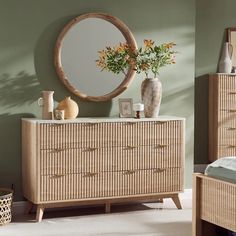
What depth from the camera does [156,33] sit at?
19.1 ft

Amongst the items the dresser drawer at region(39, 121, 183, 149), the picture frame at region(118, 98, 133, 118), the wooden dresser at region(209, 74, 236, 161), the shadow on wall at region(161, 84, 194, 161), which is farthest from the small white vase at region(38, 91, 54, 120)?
the wooden dresser at region(209, 74, 236, 161)

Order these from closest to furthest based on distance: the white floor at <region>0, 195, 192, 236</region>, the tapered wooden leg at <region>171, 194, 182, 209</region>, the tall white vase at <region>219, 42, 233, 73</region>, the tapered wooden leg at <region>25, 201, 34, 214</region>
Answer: the white floor at <region>0, 195, 192, 236</region>, the tapered wooden leg at <region>25, 201, 34, 214</region>, the tapered wooden leg at <region>171, 194, 182, 209</region>, the tall white vase at <region>219, 42, 233, 73</region>

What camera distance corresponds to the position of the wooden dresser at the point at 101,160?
16.7 ft

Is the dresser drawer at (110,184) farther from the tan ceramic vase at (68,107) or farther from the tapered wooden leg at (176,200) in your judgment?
the tan ceramic vase at (68,107)

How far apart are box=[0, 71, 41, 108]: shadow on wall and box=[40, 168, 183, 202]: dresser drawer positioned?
0.70 metres

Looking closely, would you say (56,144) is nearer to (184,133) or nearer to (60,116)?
(60,116)

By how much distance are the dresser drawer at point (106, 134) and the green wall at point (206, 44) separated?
4.70 feet

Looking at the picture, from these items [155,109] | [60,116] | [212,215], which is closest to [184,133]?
→ [155,109]

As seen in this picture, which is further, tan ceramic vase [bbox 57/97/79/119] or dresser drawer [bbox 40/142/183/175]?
tan ceramic vase [bbox 57/97/79/119]

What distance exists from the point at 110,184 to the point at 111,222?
356 mm

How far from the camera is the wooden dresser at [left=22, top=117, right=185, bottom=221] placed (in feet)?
16.7

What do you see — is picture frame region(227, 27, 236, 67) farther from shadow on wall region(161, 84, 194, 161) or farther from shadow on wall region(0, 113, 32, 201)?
shadow on wall region(0, 113, 32, 201)

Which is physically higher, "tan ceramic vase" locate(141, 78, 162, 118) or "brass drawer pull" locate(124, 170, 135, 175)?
"tan ceramic vase" locate(141, 78, 162, 118)

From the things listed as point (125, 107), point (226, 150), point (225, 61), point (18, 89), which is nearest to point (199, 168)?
point (226, 150)
